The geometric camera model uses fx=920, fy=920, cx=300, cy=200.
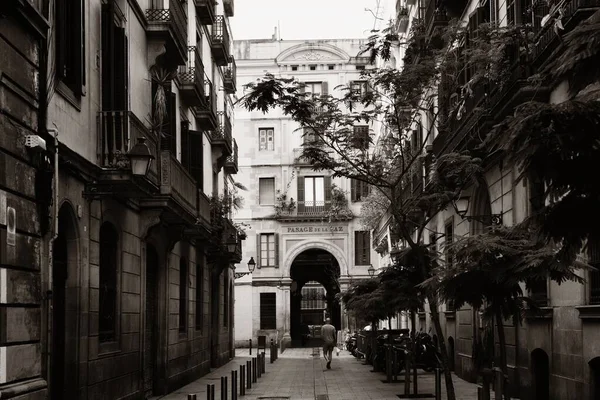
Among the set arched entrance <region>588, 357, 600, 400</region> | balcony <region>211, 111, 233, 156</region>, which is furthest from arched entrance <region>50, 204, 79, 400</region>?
balcony <region>211, 111, 233, 156</region>

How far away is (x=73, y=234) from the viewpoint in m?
14.3

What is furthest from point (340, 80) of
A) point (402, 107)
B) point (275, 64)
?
point (402, 107)

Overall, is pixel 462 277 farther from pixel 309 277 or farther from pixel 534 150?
pixel 309 277

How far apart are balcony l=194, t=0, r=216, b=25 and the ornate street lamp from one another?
569 inches

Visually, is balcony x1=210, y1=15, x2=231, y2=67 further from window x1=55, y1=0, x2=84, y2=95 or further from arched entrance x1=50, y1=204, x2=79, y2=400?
arched entrance x1=50, y1=204, x2=79, y2=400

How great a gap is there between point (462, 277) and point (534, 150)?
267 inches

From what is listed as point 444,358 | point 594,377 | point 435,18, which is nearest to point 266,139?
point 435,18

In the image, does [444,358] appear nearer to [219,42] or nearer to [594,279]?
[594,279]

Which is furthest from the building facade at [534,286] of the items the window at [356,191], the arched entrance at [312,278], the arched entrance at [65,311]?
the arched entrance at [312,278]

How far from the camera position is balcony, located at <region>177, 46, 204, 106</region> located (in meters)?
24.4

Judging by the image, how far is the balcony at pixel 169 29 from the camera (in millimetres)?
20188

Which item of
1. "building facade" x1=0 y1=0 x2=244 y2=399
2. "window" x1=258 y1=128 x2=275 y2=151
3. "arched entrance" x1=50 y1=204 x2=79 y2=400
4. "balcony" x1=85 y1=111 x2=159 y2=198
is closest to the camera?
"building facade" x1=0 y1=0 x2=244 y2=399

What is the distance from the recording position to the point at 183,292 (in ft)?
84.1

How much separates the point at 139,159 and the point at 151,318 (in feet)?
24.3
